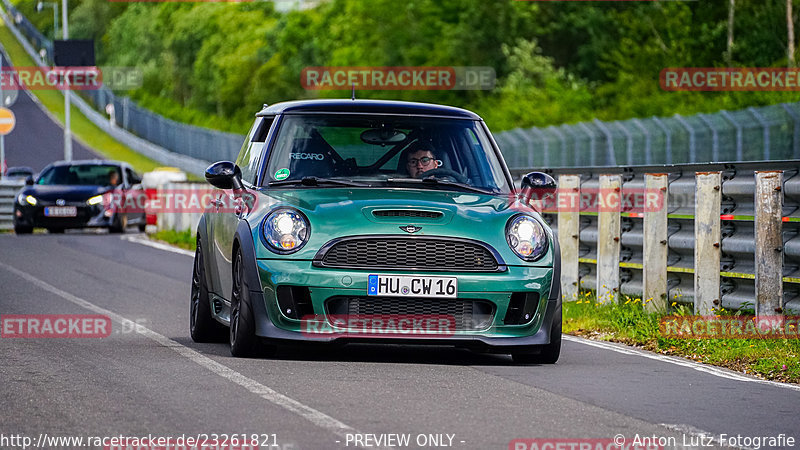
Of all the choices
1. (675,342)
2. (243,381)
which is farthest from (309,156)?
(675,342)

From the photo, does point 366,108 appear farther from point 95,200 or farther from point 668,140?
point 95,200

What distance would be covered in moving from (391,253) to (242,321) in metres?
1.04

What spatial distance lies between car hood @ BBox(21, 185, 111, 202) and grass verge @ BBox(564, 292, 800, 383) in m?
17.3

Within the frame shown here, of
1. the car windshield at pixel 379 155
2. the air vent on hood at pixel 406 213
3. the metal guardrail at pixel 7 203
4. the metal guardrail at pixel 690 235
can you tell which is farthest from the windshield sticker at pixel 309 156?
the metal guardrail at pixel 7 203

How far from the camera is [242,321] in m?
9.67

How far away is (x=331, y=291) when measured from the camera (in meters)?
9.32

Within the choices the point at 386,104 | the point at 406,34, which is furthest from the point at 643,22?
the point at 386,104

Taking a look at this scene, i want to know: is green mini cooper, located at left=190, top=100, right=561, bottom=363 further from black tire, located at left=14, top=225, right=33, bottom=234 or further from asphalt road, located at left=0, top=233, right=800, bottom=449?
black tire, located at left=14, top=225, right=33, bottom=234

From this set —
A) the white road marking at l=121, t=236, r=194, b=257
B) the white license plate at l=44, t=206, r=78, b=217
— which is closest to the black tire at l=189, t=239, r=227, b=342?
the white road marking at l=121, t=236, r=194, b=257

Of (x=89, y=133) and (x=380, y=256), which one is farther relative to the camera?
(x=89, y=133)

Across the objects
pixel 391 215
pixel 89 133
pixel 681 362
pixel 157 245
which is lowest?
pixel 157 245

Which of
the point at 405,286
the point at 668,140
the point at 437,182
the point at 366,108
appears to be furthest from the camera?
the point at 668,140

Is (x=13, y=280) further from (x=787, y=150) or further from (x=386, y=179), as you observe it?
(x=787, y=150)

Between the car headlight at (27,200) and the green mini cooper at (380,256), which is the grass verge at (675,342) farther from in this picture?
the car headlight at (27,200)
